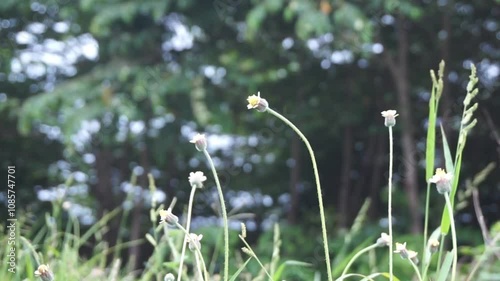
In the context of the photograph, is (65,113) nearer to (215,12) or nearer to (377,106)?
(215,12)

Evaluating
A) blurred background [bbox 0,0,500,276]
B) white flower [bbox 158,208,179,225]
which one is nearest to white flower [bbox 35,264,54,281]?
white flower [bbox 158,208,179,225]

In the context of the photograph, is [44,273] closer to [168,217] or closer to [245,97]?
[168,217]

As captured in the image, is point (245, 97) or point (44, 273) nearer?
point (44, 273)

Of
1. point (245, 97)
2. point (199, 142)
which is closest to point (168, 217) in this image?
point (199, 142)

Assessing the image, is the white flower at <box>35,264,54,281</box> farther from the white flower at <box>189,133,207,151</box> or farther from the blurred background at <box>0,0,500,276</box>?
the blurred background at <box>0,0,500,276</box>

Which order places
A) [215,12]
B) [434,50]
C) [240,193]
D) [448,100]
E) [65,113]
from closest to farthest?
[65,113] → [215,12] → [448,100] → [434,50] → [240,193]

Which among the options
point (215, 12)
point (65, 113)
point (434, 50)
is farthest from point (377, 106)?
point (65, 113)

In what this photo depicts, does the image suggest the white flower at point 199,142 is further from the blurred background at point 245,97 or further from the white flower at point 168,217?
the blurred background at point 245,97

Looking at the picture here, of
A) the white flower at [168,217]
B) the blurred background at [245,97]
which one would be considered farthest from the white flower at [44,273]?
the blurred background at [245,97]
